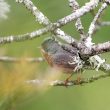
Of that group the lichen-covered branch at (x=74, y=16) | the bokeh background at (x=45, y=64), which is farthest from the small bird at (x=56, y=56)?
the bokeh background at (x=45, y=64)

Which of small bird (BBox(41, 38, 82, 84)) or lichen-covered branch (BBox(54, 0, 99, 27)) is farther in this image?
small bird (BBox(41, 38, 82, 84))

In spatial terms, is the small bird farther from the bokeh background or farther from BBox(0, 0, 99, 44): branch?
the bokeh background

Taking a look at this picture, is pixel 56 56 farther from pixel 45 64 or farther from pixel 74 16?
pixel 45 64

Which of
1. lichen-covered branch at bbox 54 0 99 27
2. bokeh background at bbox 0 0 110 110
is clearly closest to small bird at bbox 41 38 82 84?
lichen-covered branch at bbox 54 0 99 27

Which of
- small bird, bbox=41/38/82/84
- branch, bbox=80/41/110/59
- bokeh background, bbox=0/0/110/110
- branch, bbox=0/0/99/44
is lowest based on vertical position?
branch, bbox=80/41/110/59

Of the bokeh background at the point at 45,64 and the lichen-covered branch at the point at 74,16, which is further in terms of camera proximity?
the bokeh background at the point at 45,64

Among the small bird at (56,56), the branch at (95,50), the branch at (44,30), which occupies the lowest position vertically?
the branch at (95,50)

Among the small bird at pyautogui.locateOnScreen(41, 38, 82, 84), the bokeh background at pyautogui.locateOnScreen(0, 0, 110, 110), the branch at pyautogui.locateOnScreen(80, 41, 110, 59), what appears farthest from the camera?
the bokeh background at pyautogui.locateOnScreen(0, 0, 110, 110)

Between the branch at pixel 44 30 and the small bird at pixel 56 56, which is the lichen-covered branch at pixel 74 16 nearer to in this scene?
the branch at pixel 44 30

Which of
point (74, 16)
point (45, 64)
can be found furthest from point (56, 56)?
point (45, 64)

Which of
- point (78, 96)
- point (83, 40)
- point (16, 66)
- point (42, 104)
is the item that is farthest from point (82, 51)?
point (78, 96)

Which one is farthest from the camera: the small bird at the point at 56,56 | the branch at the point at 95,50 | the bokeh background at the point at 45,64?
the bokeh background at the point at 45,64
